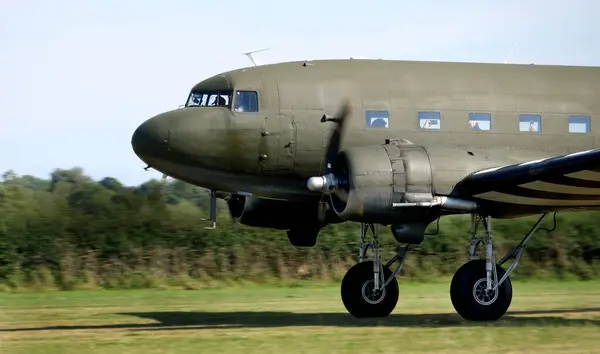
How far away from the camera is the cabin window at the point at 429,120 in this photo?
17.3 m

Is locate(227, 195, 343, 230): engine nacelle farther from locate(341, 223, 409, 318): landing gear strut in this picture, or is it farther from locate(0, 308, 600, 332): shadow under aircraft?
locate(0, 308, 600, 332): shadow under aircraft

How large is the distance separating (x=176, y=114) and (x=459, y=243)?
1229 centimetres

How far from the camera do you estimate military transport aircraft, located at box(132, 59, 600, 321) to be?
1526 centimetres

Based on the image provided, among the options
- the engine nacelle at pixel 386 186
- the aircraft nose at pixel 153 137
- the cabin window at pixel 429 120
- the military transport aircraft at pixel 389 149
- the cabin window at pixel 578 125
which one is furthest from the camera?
the cabin window at pixel 578 125

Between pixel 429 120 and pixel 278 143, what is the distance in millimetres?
2737

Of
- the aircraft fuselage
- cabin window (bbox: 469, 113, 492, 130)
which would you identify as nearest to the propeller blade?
the aircraft fuselage

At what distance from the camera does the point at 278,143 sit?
16781 millimetres

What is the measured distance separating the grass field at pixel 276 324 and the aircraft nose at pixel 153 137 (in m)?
2.90

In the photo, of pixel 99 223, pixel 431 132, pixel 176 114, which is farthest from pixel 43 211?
pixel 431 132

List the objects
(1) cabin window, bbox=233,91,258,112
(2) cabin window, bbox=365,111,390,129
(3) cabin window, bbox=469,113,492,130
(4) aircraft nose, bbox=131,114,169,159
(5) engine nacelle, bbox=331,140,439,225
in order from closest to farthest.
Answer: (5) engine nacelle, bbox=331,140,439,225
(4) aircraft nose, bbox=131,114,169,159
(1) cabin window, bbox=233,91,258,112
(2) cabin window, bbox=365,111,390,129
(3) cabin window, bbox=469,113,492,130

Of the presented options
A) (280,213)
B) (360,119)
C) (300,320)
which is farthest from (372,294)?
(360,119)

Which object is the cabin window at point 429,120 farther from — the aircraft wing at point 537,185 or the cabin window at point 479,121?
the aircraft wing at point 537,185

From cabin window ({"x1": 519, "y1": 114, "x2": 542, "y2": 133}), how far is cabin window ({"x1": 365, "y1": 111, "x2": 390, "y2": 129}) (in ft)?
8.10

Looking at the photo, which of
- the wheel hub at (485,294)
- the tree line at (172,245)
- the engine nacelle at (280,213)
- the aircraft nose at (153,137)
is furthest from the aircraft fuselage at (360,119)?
the tree line at (172,245)
